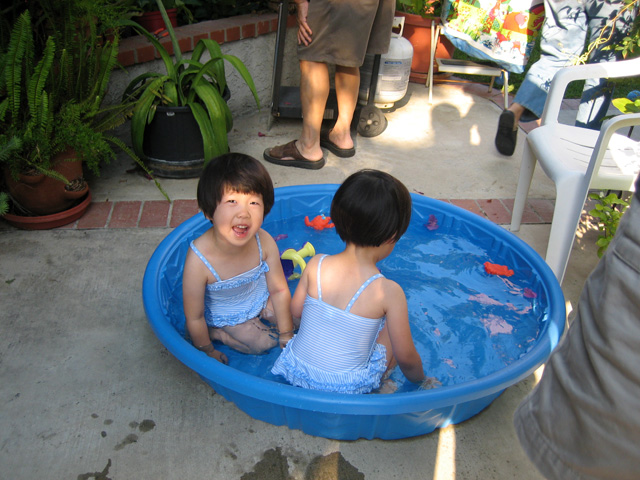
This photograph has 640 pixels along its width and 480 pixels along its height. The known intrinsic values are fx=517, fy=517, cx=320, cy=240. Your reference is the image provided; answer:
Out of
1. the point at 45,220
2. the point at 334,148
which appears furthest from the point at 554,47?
the point at 45,220

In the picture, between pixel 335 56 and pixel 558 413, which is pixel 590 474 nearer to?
pixel 558 413

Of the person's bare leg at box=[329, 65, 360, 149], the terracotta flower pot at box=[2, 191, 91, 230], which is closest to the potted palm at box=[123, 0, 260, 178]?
the terracotta flower pot at box=[2, 191, 91, 230]

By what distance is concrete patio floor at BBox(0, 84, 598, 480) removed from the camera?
1.60m

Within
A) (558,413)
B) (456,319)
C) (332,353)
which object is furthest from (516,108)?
(558,413)

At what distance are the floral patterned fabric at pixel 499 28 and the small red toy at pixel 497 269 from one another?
Result: 207cm

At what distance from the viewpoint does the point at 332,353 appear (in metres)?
1.66

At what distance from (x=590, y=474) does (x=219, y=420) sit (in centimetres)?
125

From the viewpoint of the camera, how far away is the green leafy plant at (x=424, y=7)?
481 centimetres

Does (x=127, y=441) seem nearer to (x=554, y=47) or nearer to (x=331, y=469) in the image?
(x=331, y=469)

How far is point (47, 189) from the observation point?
2.52 meters

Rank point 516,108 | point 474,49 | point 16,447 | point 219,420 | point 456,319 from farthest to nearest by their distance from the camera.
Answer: point 474,49 < point 516,108 < point 456,319 < point 219,420 < point 16,447

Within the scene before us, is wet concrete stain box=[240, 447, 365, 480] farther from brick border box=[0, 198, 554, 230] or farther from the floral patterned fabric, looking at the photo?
the floral patterned fabric

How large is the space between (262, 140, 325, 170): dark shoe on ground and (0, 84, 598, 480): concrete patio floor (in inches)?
41.4

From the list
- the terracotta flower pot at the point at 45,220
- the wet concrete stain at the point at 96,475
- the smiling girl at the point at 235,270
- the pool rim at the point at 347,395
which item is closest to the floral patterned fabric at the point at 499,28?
the pool rim at the point at 347,395
